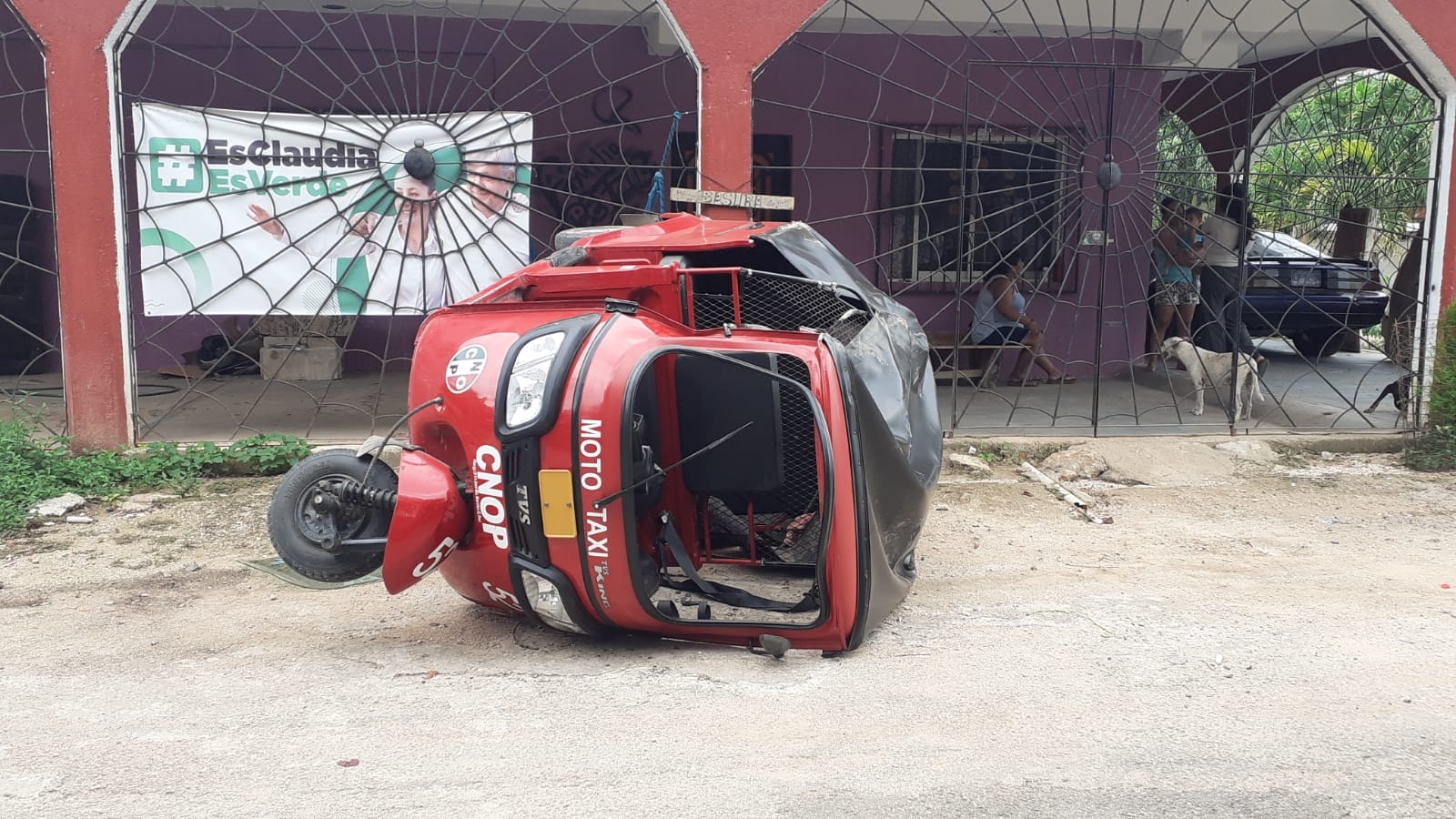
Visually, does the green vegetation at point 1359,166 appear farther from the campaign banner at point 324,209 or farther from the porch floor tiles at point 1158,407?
the campaign banner at point 324,209

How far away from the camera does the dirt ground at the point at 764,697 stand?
3.06 meters

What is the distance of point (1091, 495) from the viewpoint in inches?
269

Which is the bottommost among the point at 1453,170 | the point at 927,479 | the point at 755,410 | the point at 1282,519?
the point at 1282,519

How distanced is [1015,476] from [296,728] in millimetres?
4923

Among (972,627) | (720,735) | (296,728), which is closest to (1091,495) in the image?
(972,627)

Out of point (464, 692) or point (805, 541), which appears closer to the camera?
point (464, 692)

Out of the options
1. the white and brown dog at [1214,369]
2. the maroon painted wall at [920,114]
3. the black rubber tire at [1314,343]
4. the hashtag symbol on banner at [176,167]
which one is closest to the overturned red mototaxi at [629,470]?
the hashtag symbol on banner at [176,167]

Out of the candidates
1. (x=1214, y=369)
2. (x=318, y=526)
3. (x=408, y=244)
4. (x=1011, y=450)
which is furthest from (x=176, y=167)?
(x=1214, y=369)

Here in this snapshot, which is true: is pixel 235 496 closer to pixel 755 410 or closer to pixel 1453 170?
pixel 755 410

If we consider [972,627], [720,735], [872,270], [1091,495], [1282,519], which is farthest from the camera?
[872,270]

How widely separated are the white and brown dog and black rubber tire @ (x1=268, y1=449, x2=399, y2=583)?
643cm

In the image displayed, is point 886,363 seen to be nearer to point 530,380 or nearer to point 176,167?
point 530,380

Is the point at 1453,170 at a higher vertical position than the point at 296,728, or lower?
higher

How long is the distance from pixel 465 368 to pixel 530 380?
1.12ft
